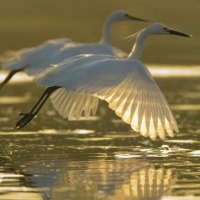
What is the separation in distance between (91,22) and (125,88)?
24.2 meters

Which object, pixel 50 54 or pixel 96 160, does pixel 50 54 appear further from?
pixel 96 160

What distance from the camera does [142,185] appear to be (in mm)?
11797

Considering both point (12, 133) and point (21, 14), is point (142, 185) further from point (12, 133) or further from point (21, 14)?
point (21, 14)

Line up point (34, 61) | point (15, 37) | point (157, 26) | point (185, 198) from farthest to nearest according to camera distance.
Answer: point (15, 37)
point (34, 61)
point (157, 26)
point (185, 198)

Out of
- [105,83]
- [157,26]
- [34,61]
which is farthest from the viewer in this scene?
[34,61]

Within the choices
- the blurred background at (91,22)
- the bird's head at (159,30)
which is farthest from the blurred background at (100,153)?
the blurred background at (91,22)

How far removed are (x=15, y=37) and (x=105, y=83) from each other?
2053 cm

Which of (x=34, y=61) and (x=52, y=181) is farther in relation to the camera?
(x=34, y=61)

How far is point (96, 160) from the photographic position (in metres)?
13.6

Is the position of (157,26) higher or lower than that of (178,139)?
higher

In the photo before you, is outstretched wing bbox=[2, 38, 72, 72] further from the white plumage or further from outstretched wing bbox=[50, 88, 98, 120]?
outstretched wing bbox=[50, 88, 98, 120]

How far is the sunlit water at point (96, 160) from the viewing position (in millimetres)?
11492

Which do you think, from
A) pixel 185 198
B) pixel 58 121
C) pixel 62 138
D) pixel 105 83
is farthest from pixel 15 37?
pixel 185 198

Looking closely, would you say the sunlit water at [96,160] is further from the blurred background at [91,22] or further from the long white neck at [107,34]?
the blurred background at [91,22]
